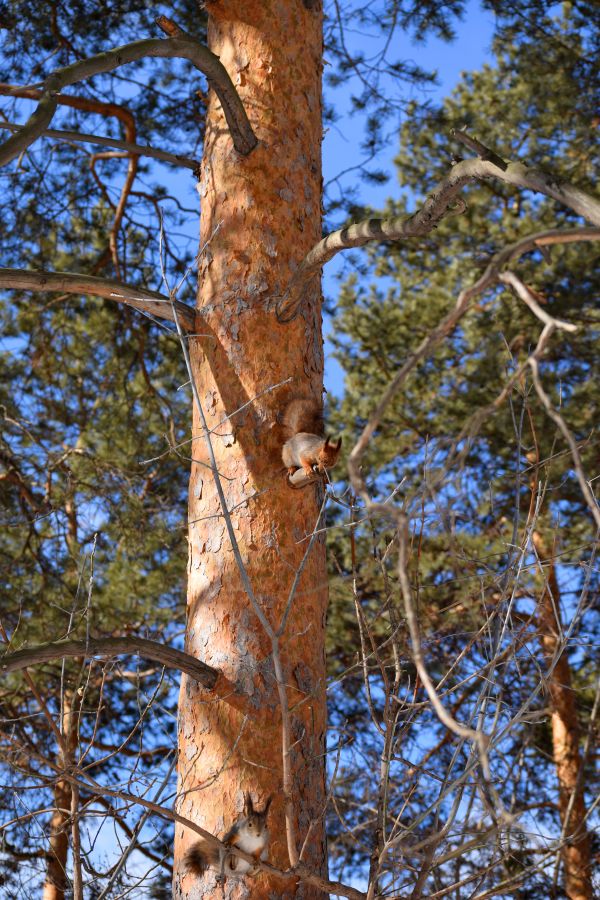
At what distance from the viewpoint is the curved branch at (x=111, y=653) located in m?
2.05

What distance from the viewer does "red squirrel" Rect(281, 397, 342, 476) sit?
90.1 inches

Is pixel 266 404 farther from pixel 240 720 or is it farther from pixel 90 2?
pixel 90 2

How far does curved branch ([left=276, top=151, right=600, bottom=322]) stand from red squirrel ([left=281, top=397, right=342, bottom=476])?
0.27 metres

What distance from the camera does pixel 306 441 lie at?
7.80 ft

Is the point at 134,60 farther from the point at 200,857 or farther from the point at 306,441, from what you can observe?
the point at 200,857

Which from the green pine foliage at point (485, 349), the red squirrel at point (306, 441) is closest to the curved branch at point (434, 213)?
the red squirrel at point (306, 441)

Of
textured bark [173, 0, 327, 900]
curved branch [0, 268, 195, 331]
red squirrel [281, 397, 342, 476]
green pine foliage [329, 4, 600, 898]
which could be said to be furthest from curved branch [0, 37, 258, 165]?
green pine foliage [329, 4, 600, 898]

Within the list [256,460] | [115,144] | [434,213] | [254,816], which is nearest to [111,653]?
[254,816]

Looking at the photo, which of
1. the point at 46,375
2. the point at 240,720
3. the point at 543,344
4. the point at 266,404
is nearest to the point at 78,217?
the point at 46,375

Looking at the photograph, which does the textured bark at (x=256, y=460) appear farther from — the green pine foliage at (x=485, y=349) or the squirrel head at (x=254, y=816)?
the green pine foliage at (x=485, y=349)

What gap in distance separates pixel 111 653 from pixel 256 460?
2.03 feet

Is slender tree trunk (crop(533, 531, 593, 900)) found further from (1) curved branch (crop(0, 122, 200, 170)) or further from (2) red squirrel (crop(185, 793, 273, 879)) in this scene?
(2) red squirrel (crop(185, 793, 273, 879))

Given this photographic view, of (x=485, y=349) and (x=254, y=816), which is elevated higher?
(x=485, y=349)

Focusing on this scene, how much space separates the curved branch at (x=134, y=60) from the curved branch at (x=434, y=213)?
0.49 m
